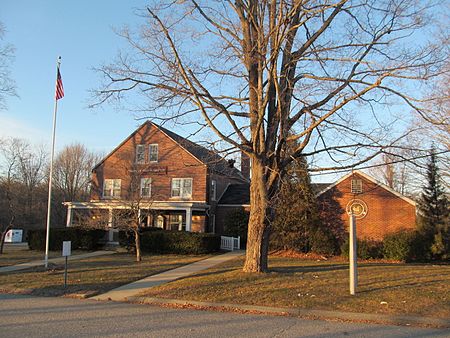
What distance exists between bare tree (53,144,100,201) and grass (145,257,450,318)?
1851 inches

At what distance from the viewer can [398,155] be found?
11.4 meters

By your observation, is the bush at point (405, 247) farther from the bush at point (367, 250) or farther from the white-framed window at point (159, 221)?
the white-framed window at point (159, 221)

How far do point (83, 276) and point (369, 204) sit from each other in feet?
56.0

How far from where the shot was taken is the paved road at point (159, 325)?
663cm

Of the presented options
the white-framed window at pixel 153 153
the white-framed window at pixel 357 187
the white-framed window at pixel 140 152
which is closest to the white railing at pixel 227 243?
the white-framed window at pixel 357 187

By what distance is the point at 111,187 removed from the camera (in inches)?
1188

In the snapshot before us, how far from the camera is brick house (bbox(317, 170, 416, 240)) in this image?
76.1ft

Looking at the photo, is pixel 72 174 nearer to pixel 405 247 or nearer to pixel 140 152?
pixel 140 152

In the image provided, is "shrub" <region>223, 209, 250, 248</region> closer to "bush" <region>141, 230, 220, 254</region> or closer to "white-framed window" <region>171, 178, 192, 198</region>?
"white-framed window" <region>171, 178, 192, 198</region>

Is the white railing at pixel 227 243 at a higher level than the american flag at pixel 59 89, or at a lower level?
lower

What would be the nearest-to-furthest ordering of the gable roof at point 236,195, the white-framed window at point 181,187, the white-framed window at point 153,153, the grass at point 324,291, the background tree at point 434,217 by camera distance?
the grass at point 324,291, the background tree at point 434,217, the white-framed window at point 181,187, the white-framed window at point 153,153, the gable roof at point 236,195

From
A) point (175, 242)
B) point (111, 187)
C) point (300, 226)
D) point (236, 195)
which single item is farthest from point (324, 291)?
point (111, 187)

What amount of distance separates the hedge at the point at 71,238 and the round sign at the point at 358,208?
15335 millimetres

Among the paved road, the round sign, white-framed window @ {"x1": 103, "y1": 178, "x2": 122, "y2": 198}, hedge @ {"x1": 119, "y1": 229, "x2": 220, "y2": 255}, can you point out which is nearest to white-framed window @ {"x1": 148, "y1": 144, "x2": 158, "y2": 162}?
white-framed window @ {"x1": 103, "y1": 178, "x2": 122, "y2": 198}
